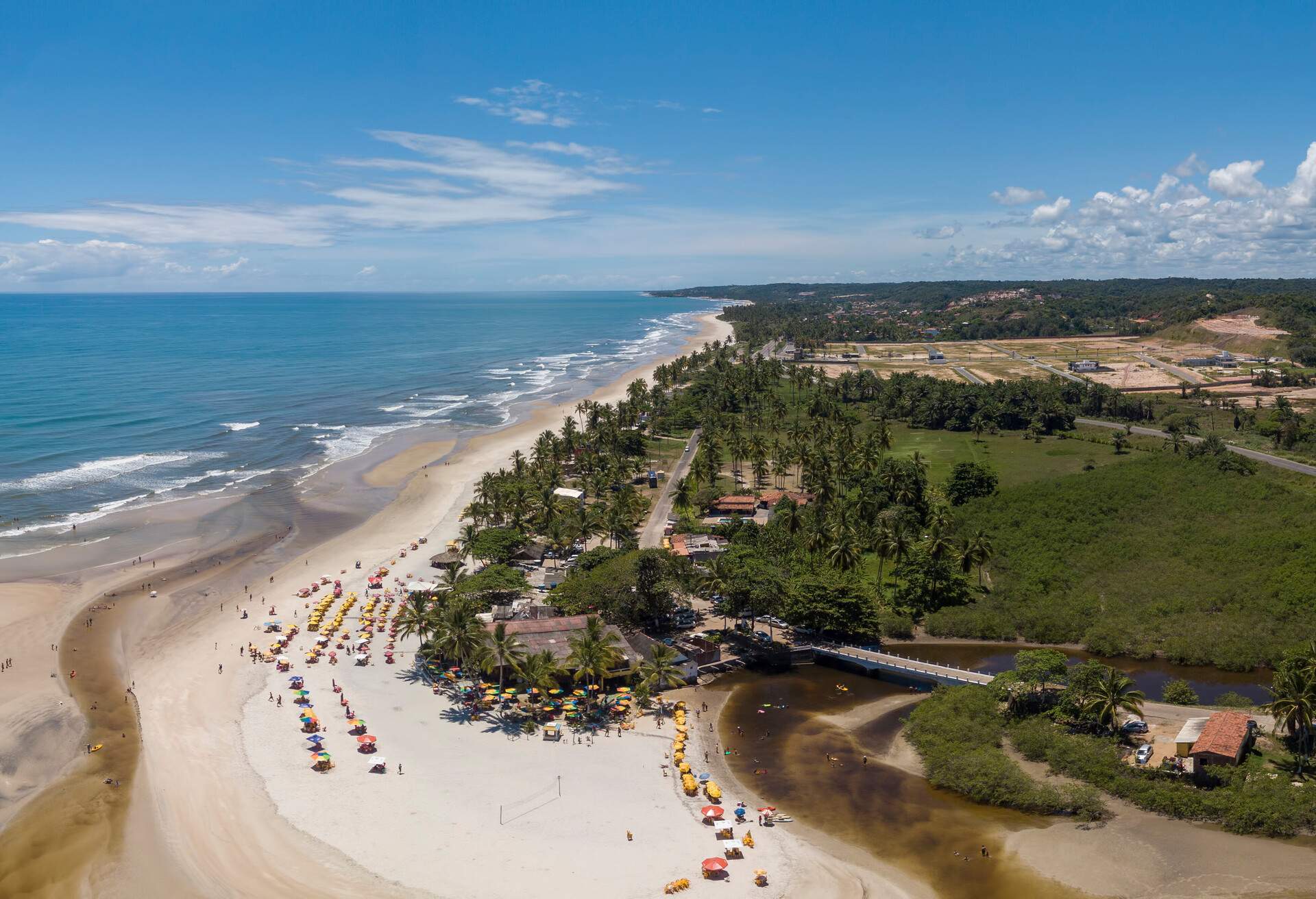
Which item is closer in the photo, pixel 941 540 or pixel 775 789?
pixel 775 789

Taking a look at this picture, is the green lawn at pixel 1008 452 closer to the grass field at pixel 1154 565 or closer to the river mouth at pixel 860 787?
the grass field at pixel 1154 565

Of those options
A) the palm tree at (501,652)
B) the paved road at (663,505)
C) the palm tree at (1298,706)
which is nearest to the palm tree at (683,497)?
the paved road at (663,505)

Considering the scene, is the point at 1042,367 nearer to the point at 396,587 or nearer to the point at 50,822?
the point at 396,587

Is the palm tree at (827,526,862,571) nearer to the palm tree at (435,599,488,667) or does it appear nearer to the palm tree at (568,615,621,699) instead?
the palm tree at (568,615,621,699)

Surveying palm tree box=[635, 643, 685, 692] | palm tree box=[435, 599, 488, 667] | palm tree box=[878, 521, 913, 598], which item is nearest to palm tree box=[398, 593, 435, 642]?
palm tree box=[435, 599, 488, 667]

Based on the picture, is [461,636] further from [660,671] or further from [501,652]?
[660,671]

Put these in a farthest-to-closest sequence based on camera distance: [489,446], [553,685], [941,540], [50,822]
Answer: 1. [489,446]
2. [941,540]
3. [553,685]
4. [50,822]

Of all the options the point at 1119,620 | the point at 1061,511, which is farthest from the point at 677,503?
the point at 1119,620
